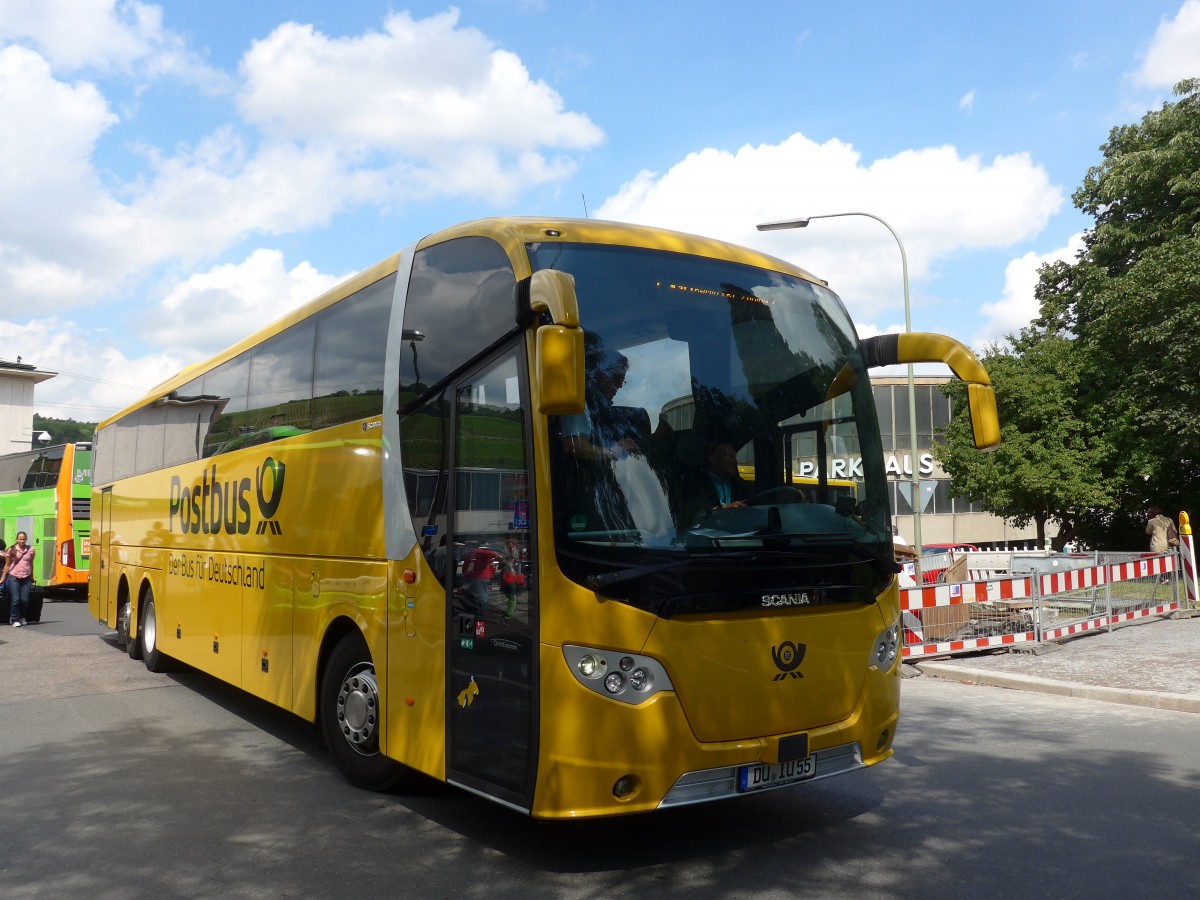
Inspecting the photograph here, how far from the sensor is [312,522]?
7699 millimetres

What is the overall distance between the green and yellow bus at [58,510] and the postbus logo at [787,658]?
922 inches

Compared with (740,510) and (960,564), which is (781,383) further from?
(960,564)

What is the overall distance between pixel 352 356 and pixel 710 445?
3170mm

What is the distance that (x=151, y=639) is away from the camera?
12.6 metres

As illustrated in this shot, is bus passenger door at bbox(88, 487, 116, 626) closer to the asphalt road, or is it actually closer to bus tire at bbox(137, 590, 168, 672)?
bus tire at bbox(137, 590, 168, 672)

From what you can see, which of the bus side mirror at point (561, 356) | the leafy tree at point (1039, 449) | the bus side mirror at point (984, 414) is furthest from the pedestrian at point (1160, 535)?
the bus side mirror at point (561, 356)

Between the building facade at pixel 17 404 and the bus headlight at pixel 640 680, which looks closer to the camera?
the bus headlight at pixel 640 680

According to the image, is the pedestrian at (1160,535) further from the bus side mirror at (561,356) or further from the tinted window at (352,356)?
the bus side mirror at (561,356)

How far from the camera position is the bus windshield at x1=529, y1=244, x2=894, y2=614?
512cm

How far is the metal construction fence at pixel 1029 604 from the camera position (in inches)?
508

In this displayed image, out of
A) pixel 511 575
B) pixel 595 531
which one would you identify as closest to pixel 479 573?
pixel 511 575

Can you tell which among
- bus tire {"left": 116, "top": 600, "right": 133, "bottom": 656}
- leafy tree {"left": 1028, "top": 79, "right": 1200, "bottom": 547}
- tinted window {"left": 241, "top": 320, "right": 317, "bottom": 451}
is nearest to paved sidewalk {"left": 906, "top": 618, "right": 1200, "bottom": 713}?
tinted window {"left": 241, "top": 320, "right": 317, "bottom": 451}

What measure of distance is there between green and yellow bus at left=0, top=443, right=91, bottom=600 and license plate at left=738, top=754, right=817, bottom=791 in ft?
76.9

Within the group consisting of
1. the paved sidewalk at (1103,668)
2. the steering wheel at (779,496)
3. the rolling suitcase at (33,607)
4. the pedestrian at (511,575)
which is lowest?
the paved sidewalk at (1103,668)
